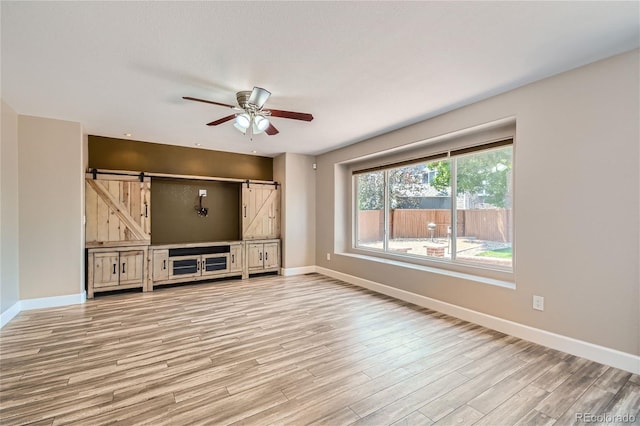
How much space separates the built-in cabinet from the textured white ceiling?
1.47 m

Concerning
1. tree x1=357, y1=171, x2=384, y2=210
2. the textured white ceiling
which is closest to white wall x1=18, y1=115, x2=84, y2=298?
the textured white ceiling

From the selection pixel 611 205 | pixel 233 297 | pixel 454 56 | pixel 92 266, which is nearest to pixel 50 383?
pixel 233 297

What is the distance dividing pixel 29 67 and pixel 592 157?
16.3 ft

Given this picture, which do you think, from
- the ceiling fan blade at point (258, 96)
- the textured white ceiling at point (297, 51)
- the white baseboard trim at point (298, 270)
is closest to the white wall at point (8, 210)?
the textured white ceiling at point (297, 51)

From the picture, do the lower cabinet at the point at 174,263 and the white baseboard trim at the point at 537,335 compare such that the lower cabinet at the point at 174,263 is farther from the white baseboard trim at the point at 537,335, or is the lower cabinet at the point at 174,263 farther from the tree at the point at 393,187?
the white baseboard trim at the point at 537,335

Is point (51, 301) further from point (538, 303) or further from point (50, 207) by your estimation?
point (538, 303)

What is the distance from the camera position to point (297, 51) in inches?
93.7

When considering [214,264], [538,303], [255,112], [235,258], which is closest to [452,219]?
[538,303]

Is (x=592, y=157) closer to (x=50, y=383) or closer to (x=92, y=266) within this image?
(x=50, y=383)

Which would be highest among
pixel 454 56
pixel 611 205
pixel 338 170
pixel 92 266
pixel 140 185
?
pixel 454 56

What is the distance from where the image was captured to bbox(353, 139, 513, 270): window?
3.54 m

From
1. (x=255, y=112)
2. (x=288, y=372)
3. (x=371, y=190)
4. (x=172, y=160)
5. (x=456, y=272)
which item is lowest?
(x=288, y=372)

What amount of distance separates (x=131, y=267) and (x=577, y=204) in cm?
583

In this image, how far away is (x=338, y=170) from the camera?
599 centimetres
